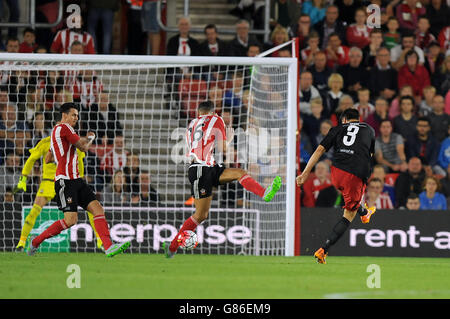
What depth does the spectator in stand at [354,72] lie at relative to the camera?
60.6ft

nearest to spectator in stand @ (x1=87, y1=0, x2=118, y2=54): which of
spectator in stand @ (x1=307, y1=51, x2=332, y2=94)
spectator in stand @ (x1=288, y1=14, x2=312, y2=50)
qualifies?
spectator in stand @ (x1=288, y1=14, x2=312, y2=50)

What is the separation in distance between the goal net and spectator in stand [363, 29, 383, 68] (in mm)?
3011

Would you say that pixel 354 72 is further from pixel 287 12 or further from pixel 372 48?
pixel 287 12

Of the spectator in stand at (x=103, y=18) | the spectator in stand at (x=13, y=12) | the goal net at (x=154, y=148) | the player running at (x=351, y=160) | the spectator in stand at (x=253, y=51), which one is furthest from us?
the spectator in stand at (x=13, y=12)

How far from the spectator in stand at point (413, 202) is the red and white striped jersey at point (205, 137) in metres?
5.34

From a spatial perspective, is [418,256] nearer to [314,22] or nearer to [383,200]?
[383,200]

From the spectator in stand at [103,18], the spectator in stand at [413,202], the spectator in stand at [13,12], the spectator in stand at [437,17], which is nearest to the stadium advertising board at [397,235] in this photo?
the spectator in stand at [413,202]

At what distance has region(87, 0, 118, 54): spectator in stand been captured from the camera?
18.3 m

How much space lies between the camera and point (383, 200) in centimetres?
1681

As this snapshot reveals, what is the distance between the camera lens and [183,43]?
58.9 ft

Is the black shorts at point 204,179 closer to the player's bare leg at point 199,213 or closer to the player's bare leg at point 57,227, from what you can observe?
the player's bare leg at point 199,213

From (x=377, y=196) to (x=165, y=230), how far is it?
3.64 m

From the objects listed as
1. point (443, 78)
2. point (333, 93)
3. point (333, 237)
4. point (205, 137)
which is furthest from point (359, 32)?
point (333, 237)

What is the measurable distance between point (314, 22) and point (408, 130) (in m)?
3.13
